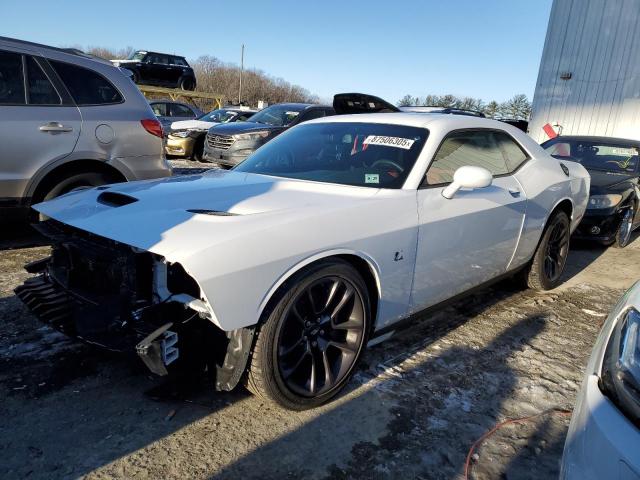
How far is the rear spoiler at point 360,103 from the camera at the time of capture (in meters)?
5.50

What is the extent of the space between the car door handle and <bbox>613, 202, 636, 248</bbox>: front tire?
247 inches

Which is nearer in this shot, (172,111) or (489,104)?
(172,111)

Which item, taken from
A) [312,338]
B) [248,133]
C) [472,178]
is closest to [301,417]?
[312,338]

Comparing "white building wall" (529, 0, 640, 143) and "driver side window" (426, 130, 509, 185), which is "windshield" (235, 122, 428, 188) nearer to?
"driver side window" (426, 130, 509, 185)

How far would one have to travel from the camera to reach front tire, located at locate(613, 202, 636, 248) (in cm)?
611

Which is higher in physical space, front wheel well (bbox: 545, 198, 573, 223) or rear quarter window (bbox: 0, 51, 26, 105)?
rear quarter window (bbox: 0, 51, 26, 105)

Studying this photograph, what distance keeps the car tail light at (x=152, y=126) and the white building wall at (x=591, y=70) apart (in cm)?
1095

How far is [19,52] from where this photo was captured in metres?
4.11

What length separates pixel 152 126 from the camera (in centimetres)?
474

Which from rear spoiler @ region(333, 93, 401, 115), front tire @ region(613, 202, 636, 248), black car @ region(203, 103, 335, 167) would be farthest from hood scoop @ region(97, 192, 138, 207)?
front tire @ region(613, 202, 636, 248)

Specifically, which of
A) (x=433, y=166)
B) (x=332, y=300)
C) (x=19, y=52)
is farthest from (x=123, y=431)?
(x=19, y=52)

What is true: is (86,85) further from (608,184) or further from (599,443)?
(608,184)

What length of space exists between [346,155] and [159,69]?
19.9 meters

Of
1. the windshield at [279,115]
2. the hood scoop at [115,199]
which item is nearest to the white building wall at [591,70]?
the windshield at [279,115]
